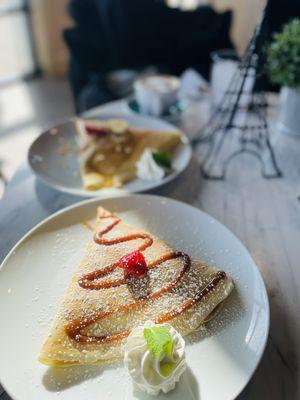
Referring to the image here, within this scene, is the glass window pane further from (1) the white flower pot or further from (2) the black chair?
(1) the white flower pot

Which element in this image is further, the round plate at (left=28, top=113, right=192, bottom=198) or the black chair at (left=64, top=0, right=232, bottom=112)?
the black chair at (left=64, top=0, right=232, bottom=112)

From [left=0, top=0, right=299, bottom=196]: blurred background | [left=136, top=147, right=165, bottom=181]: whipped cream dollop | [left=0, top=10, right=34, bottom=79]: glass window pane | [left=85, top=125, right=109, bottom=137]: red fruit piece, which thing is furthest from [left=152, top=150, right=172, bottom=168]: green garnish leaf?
[left=0, top=10, right=34, bottom=79]: glass window pane

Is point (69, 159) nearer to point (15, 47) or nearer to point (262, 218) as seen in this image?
point (262, 218)

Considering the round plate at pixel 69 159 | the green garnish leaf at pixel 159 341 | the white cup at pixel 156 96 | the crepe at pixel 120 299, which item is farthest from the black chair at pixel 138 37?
the green garnish leaf at pixel 159 341

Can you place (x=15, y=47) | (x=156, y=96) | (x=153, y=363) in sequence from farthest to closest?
(x=15, y=47), (x=156, y=96), (x=153, y=363)

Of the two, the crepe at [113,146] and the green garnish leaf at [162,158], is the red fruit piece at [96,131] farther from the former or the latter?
the green garnish leaf at [162,158]

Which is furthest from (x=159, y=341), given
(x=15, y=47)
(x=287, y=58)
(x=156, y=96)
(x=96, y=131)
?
(x=15, y=47)

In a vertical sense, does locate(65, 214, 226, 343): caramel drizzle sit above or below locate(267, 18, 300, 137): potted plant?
below

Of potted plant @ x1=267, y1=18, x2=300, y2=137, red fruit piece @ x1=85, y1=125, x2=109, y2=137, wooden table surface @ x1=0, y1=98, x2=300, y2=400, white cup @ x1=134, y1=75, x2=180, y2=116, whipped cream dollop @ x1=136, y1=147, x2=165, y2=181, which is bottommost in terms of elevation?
wooden table surface @ x1=0, y1=98, x2=300, y2=400

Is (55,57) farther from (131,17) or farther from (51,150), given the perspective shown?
(51,150)
